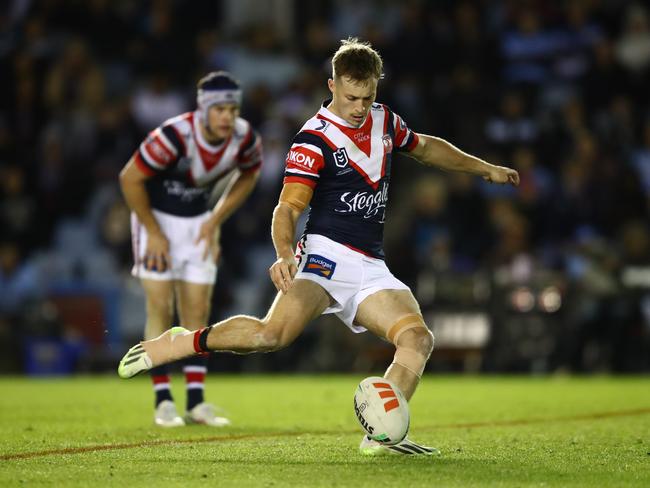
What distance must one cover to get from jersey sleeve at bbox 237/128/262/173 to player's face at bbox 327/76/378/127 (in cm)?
258

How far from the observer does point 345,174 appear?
711 cm

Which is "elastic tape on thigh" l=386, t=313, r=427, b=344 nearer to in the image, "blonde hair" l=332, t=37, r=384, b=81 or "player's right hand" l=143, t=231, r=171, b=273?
"blonde hair" l=332, t=37, r=384, b=81

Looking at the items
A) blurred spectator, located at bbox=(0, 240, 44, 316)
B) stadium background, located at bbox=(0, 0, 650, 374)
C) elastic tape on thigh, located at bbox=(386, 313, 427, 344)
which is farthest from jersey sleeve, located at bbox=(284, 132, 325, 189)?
blurred spectator, located at bbox=(0, 240, 44, 316)

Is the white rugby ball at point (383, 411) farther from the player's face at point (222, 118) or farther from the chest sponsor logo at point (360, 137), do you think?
the player's face at point (222, 118)

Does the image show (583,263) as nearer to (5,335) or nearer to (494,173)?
(5,335)

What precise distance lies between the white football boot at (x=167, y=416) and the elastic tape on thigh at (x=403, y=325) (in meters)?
2.66

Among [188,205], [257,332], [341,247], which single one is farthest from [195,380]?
[341,247]

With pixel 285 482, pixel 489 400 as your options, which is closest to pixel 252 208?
pixel 489 400

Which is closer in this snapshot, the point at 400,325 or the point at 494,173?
the point at 400,325

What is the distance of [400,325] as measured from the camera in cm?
686

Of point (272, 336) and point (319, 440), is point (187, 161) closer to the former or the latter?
point (319, 440)

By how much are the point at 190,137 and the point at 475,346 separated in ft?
27.8

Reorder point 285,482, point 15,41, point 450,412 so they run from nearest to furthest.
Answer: point 285,482 < point 450,412 < point 15,41

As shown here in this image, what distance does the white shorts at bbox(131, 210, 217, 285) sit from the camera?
9461 millimetres
